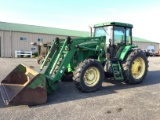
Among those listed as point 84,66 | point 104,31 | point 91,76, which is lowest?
point 91,76

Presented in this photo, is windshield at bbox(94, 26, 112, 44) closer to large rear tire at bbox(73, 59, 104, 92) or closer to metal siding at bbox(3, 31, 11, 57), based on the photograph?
large rear tire at bbox(73, 59, 104, 92)

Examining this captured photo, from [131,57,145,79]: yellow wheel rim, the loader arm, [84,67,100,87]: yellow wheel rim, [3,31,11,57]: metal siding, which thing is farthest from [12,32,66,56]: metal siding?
[84,67,100,87]: yellow wheel rim

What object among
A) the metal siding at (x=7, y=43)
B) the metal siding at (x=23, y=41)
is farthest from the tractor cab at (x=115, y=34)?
the metal siding at (x=23, y=41)

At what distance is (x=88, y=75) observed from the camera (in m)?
6.32

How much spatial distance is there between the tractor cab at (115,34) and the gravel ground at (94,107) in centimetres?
172

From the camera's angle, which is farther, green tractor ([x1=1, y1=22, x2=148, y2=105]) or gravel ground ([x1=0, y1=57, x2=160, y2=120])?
green tractor ([x1=1, y1=22, x2=148, y2=105])

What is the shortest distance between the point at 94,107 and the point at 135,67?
3.64 metres

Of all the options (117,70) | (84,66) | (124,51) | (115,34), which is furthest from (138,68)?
(84,66)

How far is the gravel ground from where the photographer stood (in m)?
4.35

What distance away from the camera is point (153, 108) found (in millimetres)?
4980

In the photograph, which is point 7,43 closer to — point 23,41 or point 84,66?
point 23,41

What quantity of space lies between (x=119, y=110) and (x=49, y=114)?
5.66ft

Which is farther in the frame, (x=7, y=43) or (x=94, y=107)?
(x=7, y=43)

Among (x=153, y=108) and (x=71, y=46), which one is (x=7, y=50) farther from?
(x=153, y=108)
